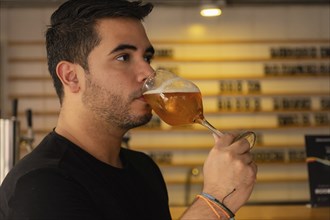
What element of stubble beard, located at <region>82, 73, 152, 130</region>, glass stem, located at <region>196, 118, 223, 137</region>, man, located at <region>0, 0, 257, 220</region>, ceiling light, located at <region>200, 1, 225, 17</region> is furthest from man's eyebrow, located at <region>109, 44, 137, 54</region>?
ceiling light, located at <region>200, 1, 225, 17</region>

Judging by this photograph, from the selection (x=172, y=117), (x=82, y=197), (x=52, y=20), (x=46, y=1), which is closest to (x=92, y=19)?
(x=52, y=20)

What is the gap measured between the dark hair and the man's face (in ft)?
0.11

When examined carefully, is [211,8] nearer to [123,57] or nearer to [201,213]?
[123,57]

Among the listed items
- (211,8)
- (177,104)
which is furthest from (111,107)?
(211,8)

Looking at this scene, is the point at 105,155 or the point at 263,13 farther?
the point at 263,13

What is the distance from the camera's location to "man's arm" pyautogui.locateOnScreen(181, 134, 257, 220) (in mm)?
1185

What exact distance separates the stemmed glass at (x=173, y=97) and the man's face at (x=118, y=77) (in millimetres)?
27

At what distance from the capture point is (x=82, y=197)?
47.5 inches

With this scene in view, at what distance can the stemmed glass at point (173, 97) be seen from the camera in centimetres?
136

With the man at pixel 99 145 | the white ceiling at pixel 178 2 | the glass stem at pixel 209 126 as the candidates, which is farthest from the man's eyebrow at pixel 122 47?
the white ceiling at pixel 178 2

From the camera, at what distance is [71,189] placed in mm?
1193

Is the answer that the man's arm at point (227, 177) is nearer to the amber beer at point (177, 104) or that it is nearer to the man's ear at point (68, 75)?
the amber beer at point (177, 104)

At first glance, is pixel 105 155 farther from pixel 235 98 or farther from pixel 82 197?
pixel 235 98

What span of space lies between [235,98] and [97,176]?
218 inches
